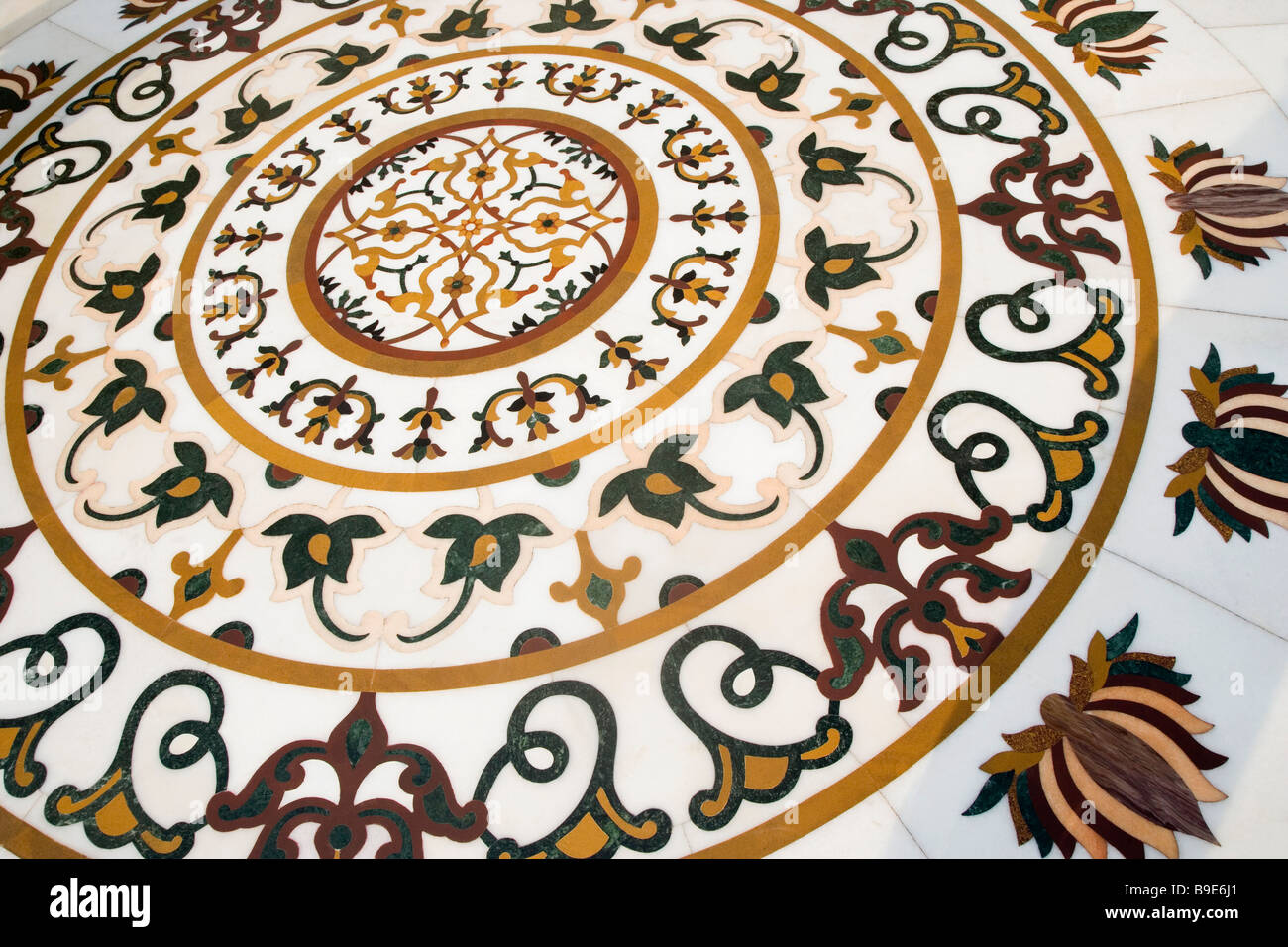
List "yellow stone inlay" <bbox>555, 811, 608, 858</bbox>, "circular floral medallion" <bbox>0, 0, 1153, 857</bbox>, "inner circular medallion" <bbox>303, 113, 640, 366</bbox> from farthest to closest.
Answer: "inner circular medallion" <bbox>303, 113, 640, 366</bbox>
"circular floral medallion" <bbox>0, 0, 1153, 857</bbox>
"yellow stone inlay" <bbox>555, 811, 608, 858</bbox>

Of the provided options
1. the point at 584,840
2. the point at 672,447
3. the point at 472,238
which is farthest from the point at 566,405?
the point at 584,840

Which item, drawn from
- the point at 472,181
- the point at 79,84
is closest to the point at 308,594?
the point at 472,181

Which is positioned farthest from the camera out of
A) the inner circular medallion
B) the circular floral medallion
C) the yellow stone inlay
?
the inner circular medallion

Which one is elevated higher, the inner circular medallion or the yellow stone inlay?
the inner circular medallion

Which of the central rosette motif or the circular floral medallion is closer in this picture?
the circular floral medallion

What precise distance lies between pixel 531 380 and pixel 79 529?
137cm

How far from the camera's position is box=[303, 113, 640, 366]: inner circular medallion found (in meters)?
2.75

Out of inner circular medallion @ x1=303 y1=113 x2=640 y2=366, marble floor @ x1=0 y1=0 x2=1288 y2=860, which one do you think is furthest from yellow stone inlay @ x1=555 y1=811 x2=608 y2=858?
inner circular medallion @ x1=303 y1=113 x2=640 y2=366

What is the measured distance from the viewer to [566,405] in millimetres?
2535

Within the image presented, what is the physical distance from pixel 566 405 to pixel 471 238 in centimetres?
83

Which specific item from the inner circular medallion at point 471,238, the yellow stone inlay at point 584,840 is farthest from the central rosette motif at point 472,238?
the yellow stone inlay at point 584,840

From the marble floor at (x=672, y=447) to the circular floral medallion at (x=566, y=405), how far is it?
13mm

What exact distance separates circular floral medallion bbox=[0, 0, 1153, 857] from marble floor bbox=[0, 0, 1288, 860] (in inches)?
0.5

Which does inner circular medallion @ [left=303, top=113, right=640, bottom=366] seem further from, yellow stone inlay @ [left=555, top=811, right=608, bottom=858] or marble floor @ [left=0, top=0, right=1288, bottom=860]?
yellow stone inlay @ [left=555, top=811, right=608, bottom=858]
